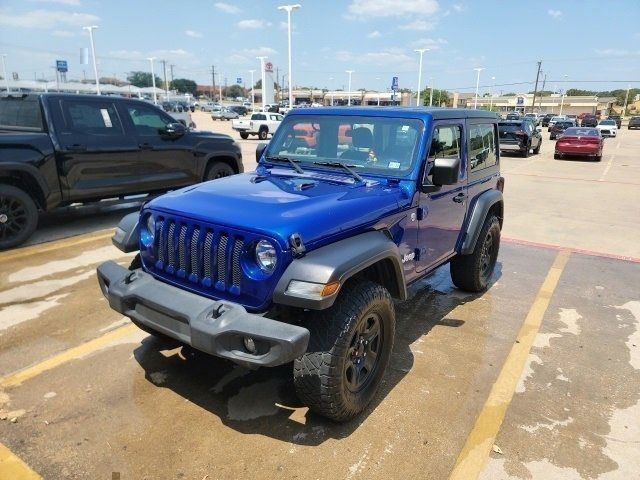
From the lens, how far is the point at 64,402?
3074 mm

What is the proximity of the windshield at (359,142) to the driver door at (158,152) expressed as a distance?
4167mm

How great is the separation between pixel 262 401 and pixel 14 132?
542 cm

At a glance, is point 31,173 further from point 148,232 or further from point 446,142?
point 446,142

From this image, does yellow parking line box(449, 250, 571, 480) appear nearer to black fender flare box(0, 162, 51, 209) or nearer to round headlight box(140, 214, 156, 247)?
round headlight box(140, 214, 156, 247)

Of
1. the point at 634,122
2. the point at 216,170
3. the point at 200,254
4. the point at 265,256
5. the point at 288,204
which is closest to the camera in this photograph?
the point at 265,256

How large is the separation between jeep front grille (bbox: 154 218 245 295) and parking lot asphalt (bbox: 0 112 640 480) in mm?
880

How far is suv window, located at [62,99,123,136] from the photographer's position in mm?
6648

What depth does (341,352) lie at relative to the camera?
8.64 ft

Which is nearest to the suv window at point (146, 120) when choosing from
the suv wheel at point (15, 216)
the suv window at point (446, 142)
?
the suv wheel at point (15, 216)

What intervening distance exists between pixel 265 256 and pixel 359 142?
1.57m

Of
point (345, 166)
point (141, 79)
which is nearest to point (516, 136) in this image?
point (345, 166)

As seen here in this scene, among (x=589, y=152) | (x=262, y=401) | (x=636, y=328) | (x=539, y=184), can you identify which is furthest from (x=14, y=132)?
(x=589, y=152)

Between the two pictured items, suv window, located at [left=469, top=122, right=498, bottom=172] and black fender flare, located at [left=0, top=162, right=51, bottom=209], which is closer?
suv window, located at [left=469, top=122, right=498, bottom=172]

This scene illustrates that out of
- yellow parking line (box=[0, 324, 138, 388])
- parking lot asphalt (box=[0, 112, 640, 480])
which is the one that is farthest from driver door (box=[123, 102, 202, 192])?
yellow parking line (box=[0, 324, 138, 388])
